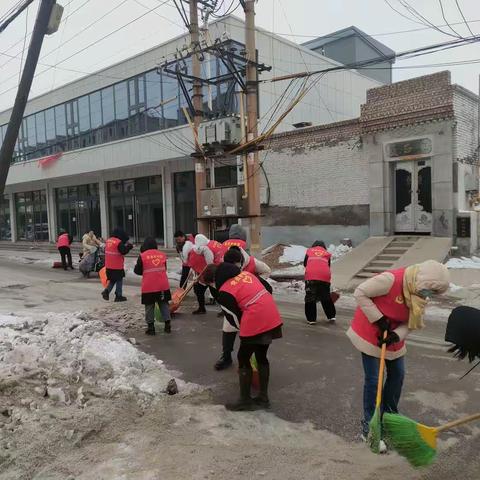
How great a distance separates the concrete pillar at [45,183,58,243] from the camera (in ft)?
102

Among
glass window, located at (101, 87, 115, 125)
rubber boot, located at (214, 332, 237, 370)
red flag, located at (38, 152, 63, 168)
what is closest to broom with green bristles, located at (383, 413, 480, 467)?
rubber boot, located at (214, 332, 237, 370)

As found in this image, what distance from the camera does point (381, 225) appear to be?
50.1 feet

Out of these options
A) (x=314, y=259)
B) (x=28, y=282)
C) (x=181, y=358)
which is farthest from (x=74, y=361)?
(x=28, y=282)

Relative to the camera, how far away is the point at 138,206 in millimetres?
24625

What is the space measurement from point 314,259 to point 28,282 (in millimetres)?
9731

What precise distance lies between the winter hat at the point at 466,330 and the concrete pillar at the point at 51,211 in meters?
31.0

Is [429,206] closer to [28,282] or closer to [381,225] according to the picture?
[381,225]

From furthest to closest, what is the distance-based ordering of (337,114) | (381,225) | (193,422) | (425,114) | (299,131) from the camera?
1. (337,114)
2. (299,131)
3. (381,225)
4. (425,114)
5. (193,422)

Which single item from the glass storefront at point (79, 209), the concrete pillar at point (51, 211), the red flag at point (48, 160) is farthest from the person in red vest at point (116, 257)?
the concrete pillar at point (51, 211)

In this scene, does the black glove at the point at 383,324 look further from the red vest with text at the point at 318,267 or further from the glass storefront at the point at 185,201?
the glass storefront at the point at 185,201

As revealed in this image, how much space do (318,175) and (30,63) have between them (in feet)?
36.7

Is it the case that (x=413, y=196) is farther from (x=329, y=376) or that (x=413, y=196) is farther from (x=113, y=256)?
(x=329, y=376)

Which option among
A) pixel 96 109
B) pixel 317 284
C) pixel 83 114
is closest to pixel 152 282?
pixel 317 284

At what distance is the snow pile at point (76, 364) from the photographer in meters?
4.79
